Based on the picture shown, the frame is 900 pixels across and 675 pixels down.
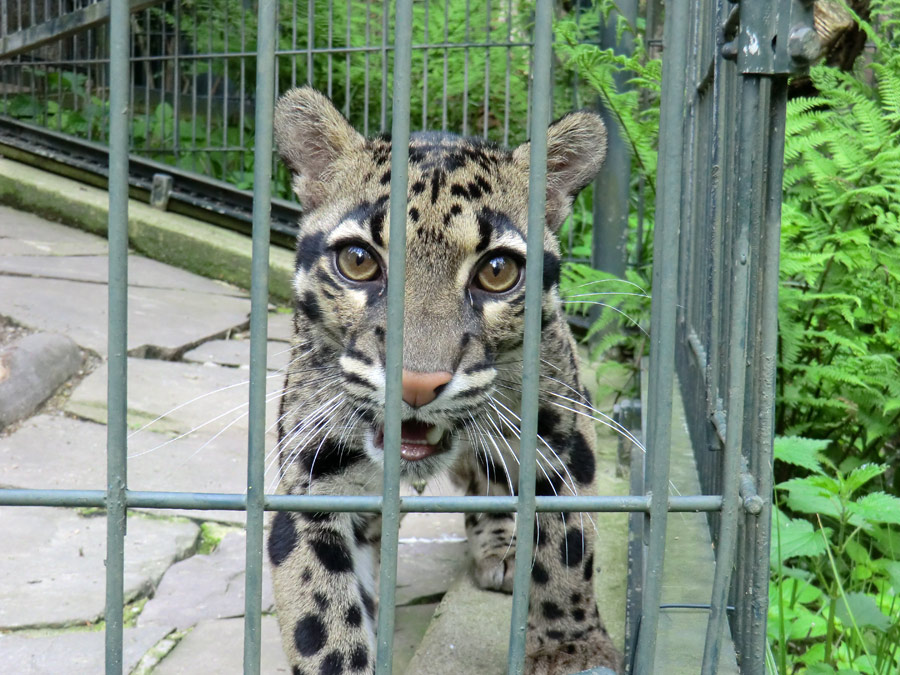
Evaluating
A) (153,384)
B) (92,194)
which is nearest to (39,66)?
(92,194)

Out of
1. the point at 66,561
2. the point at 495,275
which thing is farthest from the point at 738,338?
the point at 66,561

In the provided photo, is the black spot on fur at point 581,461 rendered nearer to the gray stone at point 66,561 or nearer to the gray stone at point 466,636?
the gray stone at point 466,636

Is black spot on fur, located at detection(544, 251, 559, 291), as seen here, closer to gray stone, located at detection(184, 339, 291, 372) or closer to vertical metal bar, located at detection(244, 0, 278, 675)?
vertical metal bar, located at detection(244, 0, 278, 675)

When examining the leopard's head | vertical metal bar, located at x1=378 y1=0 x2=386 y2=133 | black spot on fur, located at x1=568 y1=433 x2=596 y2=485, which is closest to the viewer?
the leopard's head

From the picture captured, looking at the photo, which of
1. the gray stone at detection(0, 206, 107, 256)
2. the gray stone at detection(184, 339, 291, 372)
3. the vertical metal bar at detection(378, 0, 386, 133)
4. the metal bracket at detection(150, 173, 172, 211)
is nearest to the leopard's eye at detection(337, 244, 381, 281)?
the gray stone at detection(184, 339, 291, 372)

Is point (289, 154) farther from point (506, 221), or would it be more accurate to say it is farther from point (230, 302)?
point (230, 302)

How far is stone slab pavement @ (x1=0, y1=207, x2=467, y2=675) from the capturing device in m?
3.21

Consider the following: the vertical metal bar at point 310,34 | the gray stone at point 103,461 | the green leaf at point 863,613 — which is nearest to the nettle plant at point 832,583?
the green leaf at point 863,613

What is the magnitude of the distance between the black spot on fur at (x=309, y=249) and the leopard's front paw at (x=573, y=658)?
1.39 metres

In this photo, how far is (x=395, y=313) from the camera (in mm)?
1801

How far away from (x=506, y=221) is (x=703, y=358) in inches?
34.9

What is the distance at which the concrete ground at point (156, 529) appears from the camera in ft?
10.3

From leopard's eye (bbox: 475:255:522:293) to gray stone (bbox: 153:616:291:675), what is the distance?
1.35 metres

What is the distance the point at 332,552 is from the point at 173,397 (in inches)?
109
